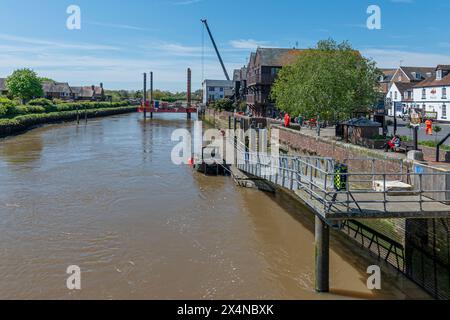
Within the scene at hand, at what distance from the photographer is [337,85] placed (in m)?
33.1

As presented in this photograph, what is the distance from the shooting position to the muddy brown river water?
15.0m

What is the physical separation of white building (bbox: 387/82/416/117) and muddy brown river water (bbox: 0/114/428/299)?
139 feet

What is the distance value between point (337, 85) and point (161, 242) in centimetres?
1966

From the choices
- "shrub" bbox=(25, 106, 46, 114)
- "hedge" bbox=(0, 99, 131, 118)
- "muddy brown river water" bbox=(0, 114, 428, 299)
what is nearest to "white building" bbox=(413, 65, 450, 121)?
"muddy brown river water" bbox=(0, 114, 428, 299)

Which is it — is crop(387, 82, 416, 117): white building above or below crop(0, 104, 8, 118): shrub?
above

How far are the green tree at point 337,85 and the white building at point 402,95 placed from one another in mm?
26369

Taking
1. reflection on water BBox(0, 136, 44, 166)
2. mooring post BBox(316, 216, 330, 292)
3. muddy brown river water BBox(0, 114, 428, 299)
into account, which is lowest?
muddy brown river water BBox(0, 114, 428, 299)

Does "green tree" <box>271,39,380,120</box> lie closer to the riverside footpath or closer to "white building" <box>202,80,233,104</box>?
the riverside footpath

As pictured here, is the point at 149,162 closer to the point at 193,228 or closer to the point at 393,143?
the point at 193,228

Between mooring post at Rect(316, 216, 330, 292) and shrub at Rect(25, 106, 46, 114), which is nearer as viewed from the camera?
mooring post at Rect(316, 216, 330, 292)

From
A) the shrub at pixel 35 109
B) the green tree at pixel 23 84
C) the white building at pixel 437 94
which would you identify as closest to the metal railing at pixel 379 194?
the white building at pixel 437 94

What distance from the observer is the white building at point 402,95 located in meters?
64.9

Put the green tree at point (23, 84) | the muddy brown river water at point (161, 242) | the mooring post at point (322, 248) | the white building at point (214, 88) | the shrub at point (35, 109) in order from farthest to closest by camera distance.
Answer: the white building at point (214, 88), the green tree at point (23, 84), the shrub at point (35, 109), the muddy brown river water at point (161, 242), the mooring post at point (322, 248)

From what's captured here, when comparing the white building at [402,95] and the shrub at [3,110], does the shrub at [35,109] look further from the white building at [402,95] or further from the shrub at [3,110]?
the white building at [402,95]
